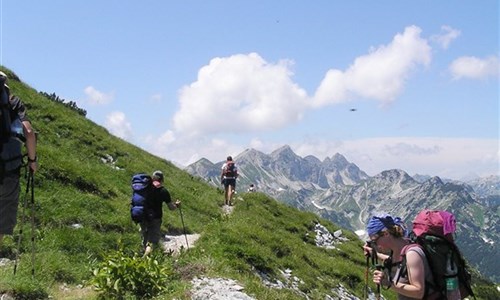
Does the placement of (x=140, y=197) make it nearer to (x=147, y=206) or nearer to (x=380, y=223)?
(x=147, y=206)

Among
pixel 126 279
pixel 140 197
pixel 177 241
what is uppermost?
pixel 140 197

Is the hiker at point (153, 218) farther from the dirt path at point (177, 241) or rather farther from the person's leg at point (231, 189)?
the person's leg at point (231, 189)

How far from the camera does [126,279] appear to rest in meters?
10.5

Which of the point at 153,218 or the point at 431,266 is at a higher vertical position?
the point at 153,218

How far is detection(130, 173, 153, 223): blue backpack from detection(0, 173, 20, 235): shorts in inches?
196

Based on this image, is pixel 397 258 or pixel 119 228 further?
pixel 119 228

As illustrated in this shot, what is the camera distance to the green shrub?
10312mm

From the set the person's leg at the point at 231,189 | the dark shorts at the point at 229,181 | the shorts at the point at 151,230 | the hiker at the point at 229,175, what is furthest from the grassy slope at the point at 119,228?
the dark shorts at the point at 229,181

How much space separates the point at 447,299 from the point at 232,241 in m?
9.99

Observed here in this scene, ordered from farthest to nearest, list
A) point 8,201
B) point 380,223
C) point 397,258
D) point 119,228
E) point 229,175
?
point 229,175
point 119,228
point 8,201
point 380,223
point 397,258

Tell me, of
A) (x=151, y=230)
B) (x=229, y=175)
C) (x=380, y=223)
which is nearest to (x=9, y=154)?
(x=151, y=230)

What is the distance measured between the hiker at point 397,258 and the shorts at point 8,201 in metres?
6.08

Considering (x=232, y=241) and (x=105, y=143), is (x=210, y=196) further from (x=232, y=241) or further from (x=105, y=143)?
(x=232, y=241)

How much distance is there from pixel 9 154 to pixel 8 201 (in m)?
0.81
